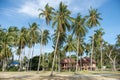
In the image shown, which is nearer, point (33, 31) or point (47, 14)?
point (47, 14)

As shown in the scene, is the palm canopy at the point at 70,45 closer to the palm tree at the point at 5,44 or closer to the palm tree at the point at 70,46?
the palm tree at the point at 70,46

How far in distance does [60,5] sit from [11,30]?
37.0 m

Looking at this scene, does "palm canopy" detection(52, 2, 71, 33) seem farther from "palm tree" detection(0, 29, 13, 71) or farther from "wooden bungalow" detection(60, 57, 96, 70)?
"wooden bungalow" detection(60, 57, 96, 70)

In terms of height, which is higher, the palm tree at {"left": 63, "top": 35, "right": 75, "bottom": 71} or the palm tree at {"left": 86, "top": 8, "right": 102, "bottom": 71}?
the palm tree at {"left": 86, "top": 8, "right": 102, "bottom": 71}

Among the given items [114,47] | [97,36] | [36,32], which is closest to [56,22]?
[36,32]

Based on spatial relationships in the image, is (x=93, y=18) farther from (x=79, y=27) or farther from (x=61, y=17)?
(x=61, y=17)

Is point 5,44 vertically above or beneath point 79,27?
beneath

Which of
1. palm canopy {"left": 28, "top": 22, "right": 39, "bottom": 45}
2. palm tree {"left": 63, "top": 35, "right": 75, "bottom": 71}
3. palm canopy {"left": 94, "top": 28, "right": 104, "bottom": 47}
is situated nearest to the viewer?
palm canopy {"left": 28, "top": 22, "right": 39, "bottom": 45}

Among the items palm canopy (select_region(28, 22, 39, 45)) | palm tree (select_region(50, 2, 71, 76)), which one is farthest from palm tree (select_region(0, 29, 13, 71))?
palm tree (select_region(50, 2, 71, 76))

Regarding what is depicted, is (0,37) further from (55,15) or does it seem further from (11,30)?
(55,15)

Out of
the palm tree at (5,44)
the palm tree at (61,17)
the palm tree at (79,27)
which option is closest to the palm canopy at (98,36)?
the palm tree at (79,27)

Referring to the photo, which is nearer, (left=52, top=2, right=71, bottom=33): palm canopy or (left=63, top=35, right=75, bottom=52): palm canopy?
(left=52, top=2, right=71, bottom=33): palm canopy

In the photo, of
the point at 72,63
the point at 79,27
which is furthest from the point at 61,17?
the point at 72,63

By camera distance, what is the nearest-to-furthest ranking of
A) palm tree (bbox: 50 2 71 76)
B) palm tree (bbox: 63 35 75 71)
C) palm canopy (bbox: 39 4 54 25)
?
palm tree (bbox: 50 2 71 76), palm canopy (bbox: 39 4 54 25), palm tree (bbox: 63 35 75 71)
